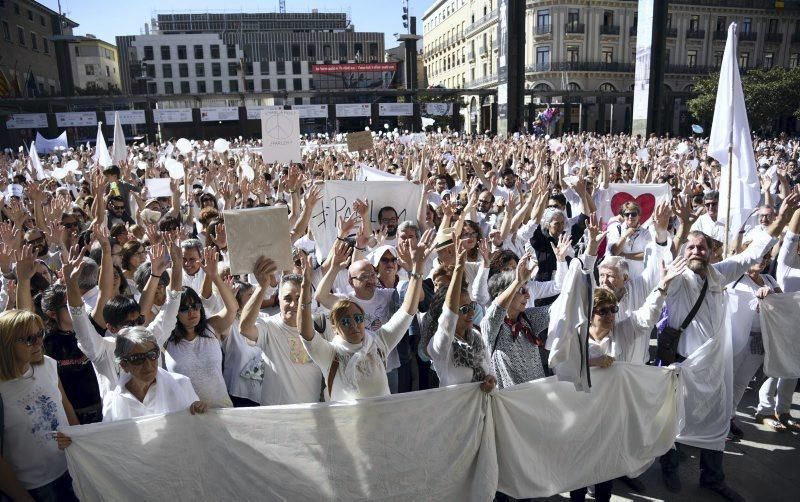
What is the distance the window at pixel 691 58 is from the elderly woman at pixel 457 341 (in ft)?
209

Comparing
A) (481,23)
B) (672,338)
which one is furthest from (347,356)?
(481,23)

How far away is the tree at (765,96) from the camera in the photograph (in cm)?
3666

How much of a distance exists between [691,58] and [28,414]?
6576 cm

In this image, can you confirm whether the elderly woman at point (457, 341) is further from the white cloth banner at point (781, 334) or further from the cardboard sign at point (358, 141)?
the cardboard sign at point (358, 141)

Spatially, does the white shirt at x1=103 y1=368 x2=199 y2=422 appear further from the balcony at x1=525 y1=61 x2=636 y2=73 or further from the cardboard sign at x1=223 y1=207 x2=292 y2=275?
the balcony at x1=525 y1=61 x2=636 y2=73

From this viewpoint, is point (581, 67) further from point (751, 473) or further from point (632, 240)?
point (751, 473)

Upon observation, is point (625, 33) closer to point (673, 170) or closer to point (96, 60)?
point (673, 170)

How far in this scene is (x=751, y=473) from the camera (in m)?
4.17

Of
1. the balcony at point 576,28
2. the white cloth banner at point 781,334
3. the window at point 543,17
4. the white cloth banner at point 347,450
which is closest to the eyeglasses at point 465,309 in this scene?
the white cloth banner at point 347,450

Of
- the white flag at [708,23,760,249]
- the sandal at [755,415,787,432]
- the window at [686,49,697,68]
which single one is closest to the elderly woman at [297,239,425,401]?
the sandal at [755,415,787,432]

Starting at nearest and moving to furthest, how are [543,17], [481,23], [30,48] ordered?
[30,48], [543,17], [481,23]

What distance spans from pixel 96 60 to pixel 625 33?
221 ft

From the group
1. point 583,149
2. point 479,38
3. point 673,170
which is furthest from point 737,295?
point 479,38

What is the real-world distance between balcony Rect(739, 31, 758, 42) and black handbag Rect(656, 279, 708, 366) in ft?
212
